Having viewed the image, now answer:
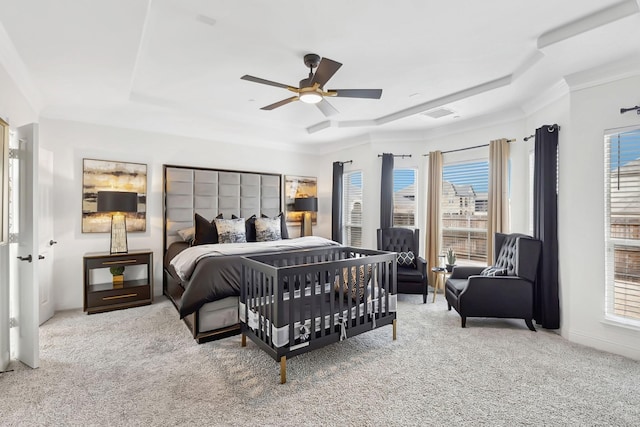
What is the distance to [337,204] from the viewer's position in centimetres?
607

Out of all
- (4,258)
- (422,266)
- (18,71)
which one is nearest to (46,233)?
(4,258)

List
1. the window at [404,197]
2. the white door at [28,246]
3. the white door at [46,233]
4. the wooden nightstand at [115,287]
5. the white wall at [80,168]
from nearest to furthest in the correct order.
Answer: the white door at [28,246] → the white door at [46,233] → the wooden nightstand at [115,287] → the white wall at [80,168] → the window at [404,197]

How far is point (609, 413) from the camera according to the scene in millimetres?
2045

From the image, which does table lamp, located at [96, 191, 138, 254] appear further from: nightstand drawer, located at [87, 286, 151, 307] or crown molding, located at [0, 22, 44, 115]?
crown molding, located at [0, 22, 44, 115]

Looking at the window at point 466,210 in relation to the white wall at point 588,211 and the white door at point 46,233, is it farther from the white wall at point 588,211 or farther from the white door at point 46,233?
the white door at point 46,233

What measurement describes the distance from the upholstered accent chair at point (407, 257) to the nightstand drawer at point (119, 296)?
358cm

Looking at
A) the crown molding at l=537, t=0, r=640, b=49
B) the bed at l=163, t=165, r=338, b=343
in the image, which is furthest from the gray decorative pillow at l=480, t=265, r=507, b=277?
the crown molding at l=537, t=0, r=640, b=49

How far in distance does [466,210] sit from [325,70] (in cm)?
349

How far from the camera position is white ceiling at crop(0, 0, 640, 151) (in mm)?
2182

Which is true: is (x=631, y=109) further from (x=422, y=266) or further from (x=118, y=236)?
(x=118, y=236)

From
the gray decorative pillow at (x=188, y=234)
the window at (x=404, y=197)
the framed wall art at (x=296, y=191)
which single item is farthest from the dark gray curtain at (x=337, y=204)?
the gray decorative pillow at (x=188, y=234)

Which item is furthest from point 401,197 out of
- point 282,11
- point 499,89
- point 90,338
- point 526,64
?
point 90,338

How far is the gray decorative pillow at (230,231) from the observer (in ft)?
14.9

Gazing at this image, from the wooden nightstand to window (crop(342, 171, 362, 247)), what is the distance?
11.5ft
